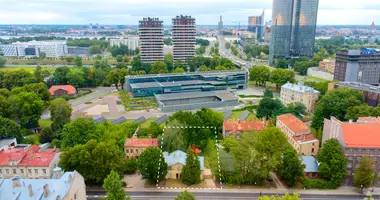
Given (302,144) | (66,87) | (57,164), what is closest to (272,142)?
(302,144)

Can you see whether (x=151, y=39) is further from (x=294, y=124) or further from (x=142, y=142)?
(x=294, y=124)

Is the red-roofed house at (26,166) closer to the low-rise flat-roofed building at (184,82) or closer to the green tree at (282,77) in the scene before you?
the low-rise flat-roofed building at (184,82)

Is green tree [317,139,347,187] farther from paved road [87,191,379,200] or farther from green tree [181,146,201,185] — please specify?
green tree [181,146,201,185]

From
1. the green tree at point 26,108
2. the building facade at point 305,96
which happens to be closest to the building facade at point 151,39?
the building facade at point 305,96

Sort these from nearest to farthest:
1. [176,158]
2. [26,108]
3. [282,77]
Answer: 1. [176,158]
2. [26,108]
3. [282,77]

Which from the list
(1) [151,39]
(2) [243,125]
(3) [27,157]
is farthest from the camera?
(1) [151,39]

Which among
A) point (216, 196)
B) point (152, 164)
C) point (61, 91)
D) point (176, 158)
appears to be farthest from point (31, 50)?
point (216, 196)
